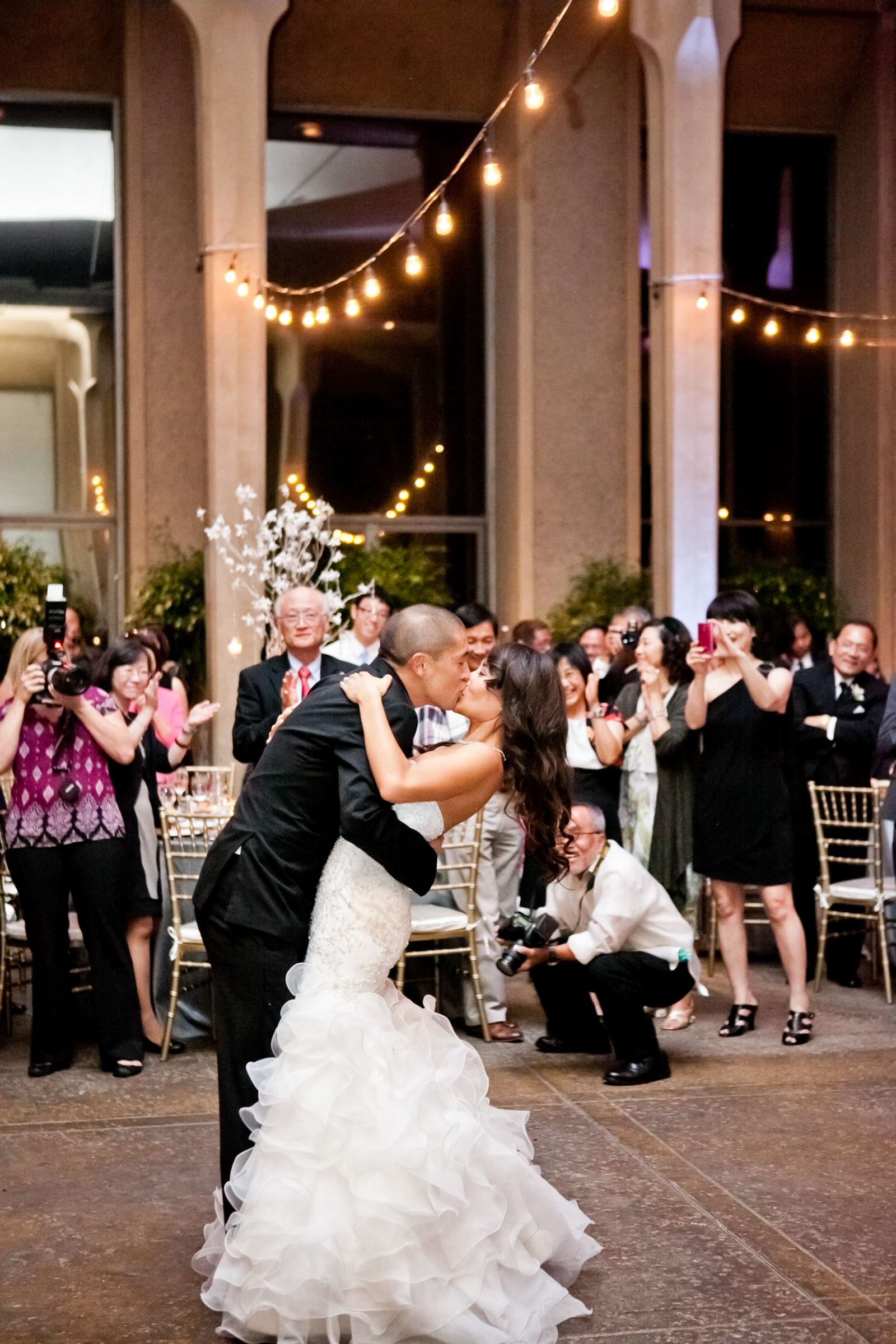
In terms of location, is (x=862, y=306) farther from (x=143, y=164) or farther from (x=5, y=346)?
(x=5, y=346)

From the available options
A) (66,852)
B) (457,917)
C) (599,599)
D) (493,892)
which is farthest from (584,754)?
(599,599)

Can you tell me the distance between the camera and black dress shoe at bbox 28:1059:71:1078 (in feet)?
18.5

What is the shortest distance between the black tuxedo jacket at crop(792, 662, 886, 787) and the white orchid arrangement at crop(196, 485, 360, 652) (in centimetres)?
238

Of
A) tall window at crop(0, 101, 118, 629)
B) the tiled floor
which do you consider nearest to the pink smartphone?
the tiled floor

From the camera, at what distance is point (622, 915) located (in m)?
5.41

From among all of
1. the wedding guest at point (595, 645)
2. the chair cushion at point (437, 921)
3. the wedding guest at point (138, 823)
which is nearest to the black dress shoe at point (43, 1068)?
the wedding guest at point (138, 823)

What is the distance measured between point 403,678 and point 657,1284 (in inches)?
61.7

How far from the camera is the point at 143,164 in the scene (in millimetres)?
12102

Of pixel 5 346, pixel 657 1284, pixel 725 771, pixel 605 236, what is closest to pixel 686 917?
pixel 725 771

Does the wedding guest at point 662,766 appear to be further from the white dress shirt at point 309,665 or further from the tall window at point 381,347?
the tall window at point 381,347

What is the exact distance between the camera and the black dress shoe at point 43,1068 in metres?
5.65

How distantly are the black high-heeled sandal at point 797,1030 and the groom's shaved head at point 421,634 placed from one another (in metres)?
3.25

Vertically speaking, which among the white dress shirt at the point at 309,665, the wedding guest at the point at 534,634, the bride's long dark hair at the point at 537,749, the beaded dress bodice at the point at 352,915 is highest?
the wedding guest at the point at 534,634

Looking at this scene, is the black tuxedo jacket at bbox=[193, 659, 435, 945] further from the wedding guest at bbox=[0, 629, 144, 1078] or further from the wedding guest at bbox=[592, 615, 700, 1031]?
the wedding guest at bbox=[592, 615, 700, 1031]
